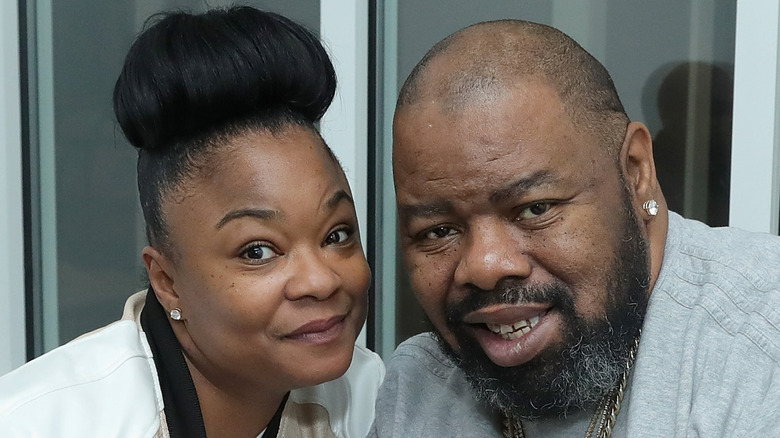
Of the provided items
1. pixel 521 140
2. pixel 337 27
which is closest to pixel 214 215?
pixel 521 140

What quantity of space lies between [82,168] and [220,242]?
1335 mm

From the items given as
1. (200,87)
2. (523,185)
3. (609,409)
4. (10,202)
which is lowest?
(609,409)

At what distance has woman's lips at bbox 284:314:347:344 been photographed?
1.45m

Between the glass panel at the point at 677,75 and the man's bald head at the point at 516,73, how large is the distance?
59 cm

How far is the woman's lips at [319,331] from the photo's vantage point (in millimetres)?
1445

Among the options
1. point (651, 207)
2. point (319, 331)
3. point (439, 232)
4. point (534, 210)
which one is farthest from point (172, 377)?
point (651, 207)

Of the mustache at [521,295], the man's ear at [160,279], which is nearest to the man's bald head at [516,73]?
the mustache at [521,295]

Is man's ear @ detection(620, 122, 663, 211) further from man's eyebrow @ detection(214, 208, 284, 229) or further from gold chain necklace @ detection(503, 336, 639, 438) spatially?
man's eyebrow @ detection(214, 208, 284, 229)

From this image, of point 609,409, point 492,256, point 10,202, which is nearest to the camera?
point 492,256

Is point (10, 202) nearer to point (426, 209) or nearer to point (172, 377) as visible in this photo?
point (172, 377)

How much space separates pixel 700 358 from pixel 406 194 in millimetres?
485

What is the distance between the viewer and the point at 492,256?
1.34 m

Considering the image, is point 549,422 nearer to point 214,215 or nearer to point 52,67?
point 214,215

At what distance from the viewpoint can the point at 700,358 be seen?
1.29 metres
